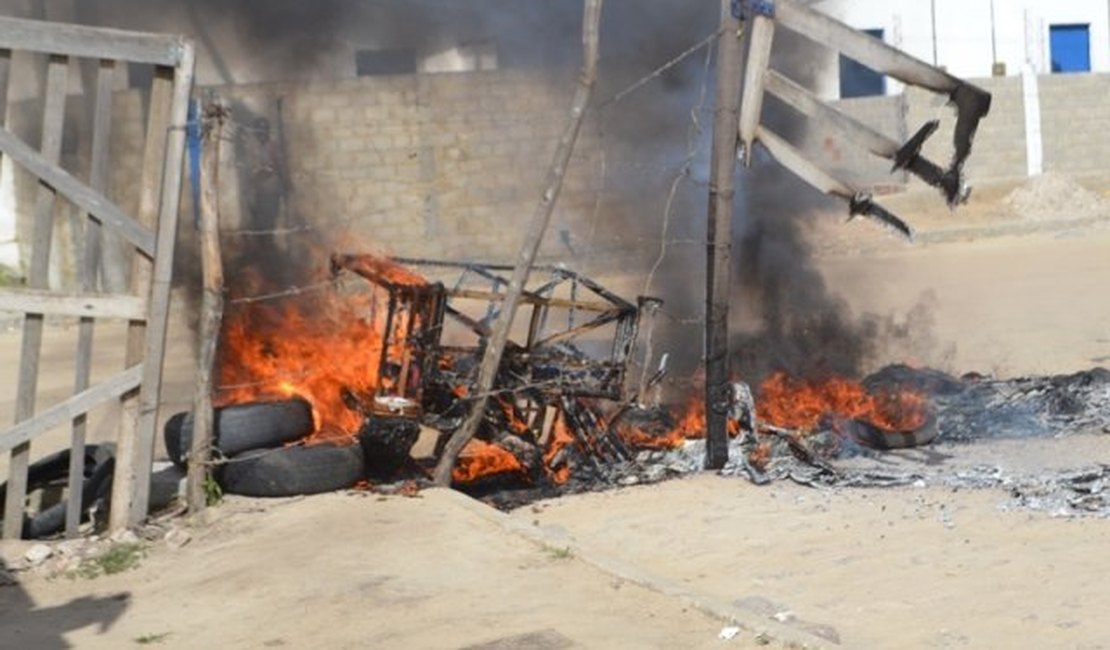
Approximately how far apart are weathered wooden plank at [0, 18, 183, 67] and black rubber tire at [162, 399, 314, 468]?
218 centimetres

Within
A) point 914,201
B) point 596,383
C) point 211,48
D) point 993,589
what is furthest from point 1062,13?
point 993,589

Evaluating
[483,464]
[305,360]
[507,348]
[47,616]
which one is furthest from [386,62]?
[47,616]

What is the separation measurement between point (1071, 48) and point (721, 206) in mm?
29790

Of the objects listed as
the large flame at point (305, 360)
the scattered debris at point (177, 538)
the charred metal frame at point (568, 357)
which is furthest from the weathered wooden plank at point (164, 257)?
the charred metal frame at point (568, 357)

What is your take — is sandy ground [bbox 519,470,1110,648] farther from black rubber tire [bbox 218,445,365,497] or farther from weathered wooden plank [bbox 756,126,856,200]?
weathered wooden plank [bbox 756,126,856,200]

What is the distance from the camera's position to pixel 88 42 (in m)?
9.05

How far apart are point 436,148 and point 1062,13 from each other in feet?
64.5

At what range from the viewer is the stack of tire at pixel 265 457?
9.82 meters

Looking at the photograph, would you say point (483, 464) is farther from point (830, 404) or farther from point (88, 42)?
point (88, 42)

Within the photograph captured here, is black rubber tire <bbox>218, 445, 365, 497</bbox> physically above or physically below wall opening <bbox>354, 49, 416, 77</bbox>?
below

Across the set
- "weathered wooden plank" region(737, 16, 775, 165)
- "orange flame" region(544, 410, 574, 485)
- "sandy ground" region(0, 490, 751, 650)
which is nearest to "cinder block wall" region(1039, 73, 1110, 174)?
"weathered wooden plank" region(737, 16, 775, 165)

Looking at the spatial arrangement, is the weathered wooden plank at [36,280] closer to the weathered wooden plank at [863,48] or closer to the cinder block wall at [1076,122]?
the weathered wooden plank at [863,48]

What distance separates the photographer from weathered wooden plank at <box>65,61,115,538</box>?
909 cm

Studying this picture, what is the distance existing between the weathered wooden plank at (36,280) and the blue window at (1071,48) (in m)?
31.7
